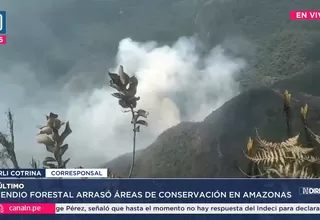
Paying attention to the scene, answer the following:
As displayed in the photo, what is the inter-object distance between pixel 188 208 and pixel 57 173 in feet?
2.83

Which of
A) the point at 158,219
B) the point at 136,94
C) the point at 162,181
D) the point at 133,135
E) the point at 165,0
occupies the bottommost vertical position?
the point at 158,219

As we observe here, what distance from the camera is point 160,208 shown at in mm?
3217

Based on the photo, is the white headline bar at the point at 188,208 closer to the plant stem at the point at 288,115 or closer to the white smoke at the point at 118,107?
the white smoke at the point at 118,107

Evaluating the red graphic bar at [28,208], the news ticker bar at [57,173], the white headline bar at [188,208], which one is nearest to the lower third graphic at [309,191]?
the white headline bar at [188,208]

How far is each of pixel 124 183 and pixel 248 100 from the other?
0.96 m

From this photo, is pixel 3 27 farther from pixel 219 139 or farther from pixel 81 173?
pixel 219 139

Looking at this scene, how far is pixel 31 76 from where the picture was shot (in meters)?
3.32

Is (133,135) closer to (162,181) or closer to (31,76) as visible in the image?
(162,181)

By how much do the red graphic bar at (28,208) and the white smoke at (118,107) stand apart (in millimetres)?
267

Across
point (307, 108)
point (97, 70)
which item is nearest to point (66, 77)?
point (97, 70)

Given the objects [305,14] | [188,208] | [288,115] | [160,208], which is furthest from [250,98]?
[160,208]

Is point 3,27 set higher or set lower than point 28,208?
higher

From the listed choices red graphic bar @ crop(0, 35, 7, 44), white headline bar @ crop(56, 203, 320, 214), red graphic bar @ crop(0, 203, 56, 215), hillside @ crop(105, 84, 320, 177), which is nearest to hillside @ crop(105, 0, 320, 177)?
hillside @ crop(105, 84, 320, 177)

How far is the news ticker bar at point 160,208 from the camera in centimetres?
320
